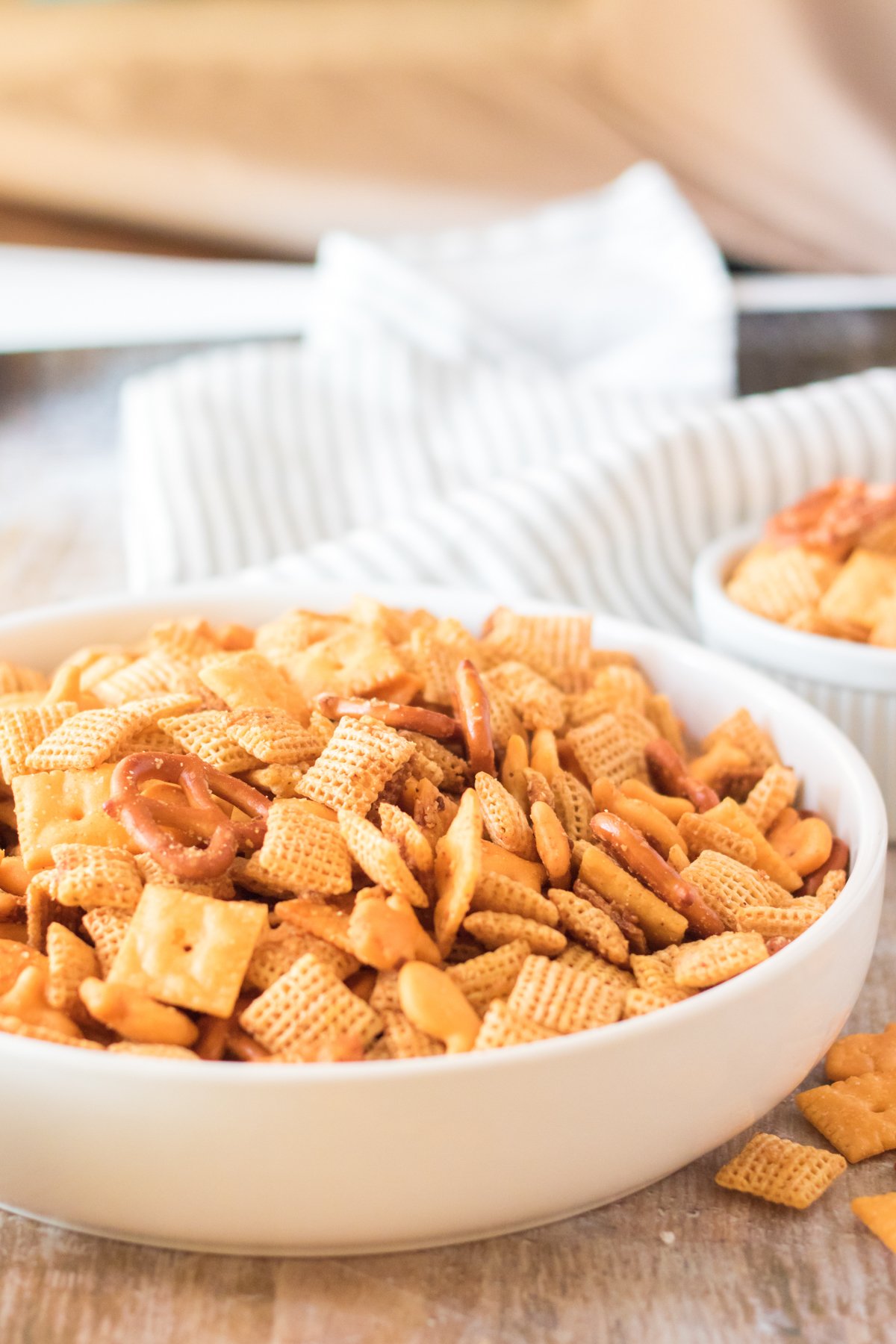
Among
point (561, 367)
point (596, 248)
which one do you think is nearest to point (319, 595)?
point (561, 367)

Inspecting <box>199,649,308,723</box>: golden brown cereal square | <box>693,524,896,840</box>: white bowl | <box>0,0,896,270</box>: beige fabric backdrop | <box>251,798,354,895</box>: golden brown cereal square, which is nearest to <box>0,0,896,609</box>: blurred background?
<box>0,0,896,270</box>: beige fabric backdrop

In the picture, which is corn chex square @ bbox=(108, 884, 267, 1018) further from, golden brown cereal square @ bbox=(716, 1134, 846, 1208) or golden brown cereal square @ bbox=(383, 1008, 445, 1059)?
golden brown cereal square @ bbox=(716, 1134, 846, 1208)

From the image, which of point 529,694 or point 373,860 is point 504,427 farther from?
point 373,860

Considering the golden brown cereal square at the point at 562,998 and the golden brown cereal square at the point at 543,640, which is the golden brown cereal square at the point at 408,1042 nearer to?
the golden brown cereal square at the point at 562,998

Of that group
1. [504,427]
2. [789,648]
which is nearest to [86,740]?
[789,648]

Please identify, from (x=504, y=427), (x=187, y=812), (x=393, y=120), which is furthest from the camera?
(x=393, y=120)

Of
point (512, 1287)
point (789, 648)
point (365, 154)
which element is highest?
point (365, 154)
